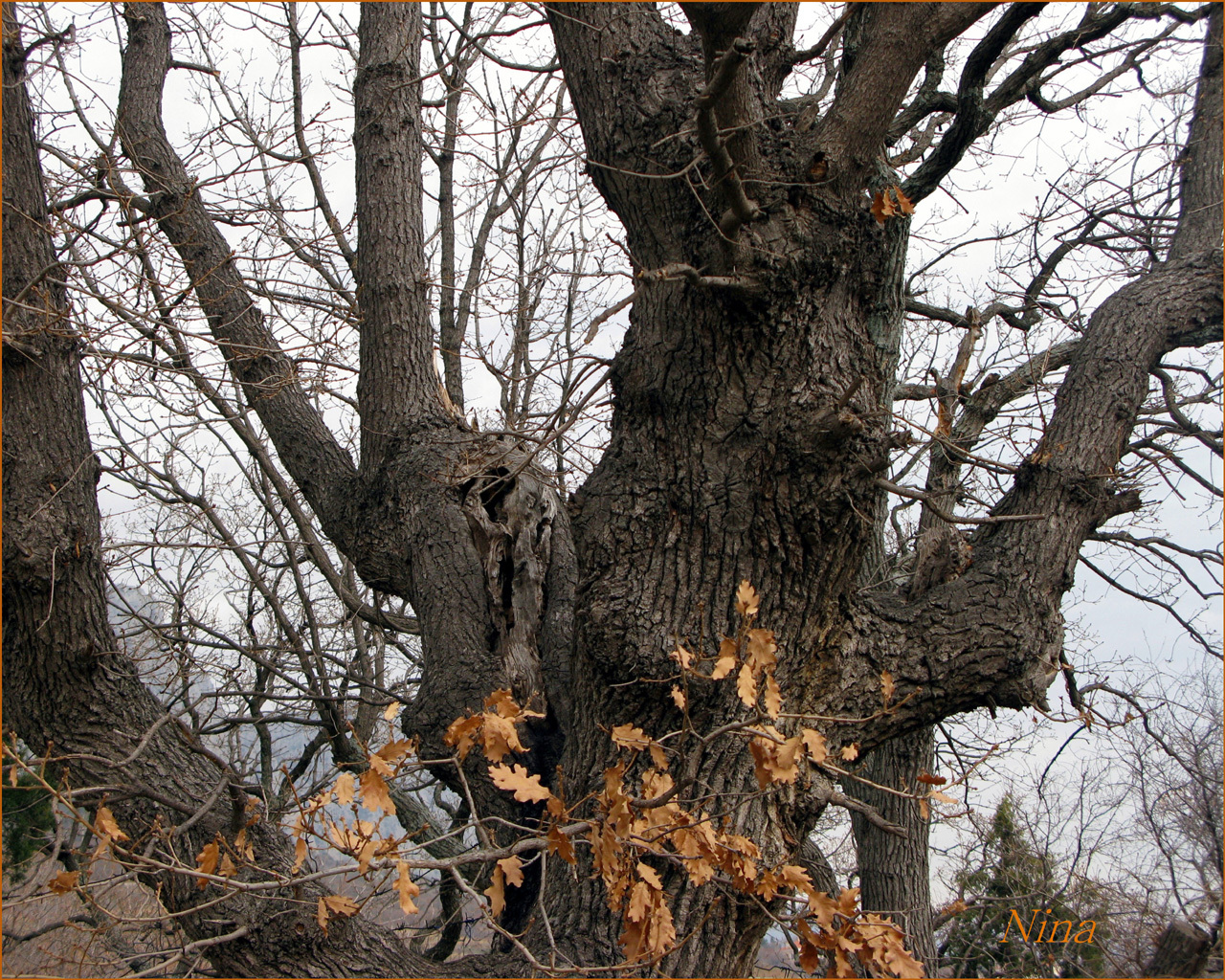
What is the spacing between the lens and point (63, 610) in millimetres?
3201

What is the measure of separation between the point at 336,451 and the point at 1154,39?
204 inches

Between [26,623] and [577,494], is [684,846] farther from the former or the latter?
[26,623]

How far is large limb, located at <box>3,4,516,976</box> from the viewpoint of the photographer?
303cm

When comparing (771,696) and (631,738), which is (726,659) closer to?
(771,696)

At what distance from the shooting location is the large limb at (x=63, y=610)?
3.03 m

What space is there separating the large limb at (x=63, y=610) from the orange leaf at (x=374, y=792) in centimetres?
136

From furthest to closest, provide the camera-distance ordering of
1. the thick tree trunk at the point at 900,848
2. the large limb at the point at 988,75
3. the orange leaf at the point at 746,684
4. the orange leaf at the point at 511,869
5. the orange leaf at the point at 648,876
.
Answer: the thick tree trunk at the point at 900,848 → the large limb at the point at 988,75 → the orange leaf at the point at 511,869 → the orange leaf at the point at 648,876 → the orange leaf at the point at 746,684

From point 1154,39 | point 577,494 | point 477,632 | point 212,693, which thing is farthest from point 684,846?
point 1154,39

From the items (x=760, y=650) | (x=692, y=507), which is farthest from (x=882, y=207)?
(x=760, y=650)

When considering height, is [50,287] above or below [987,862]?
above

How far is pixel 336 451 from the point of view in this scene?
13.9ft

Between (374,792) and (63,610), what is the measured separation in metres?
2.12

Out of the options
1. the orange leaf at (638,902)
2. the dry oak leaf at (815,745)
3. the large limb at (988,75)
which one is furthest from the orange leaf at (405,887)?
the large limb at (988,75)

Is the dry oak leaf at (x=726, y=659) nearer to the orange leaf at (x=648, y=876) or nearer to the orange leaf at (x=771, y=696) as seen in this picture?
the orange leaf at (x=771, y=696)
